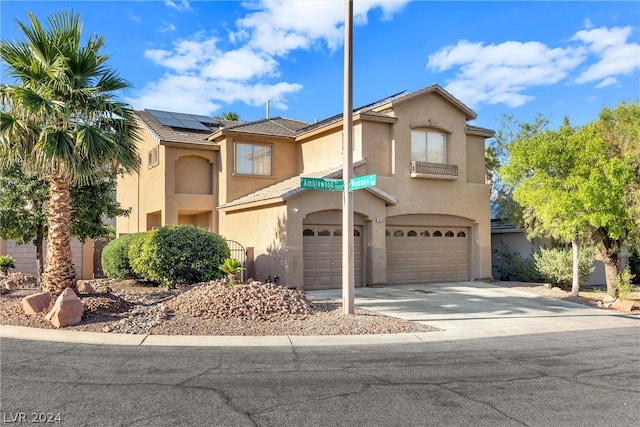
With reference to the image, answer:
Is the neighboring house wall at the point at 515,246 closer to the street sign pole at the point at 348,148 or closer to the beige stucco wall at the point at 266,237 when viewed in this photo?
the beige stucco wall at the point at 266,237

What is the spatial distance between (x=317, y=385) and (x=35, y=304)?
24.0ft

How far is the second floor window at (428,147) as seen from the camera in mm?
20188

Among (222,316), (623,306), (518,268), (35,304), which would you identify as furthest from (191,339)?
(518,268)

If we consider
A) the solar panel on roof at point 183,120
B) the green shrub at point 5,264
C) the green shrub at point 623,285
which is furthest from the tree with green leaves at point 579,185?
the green shrub at point 5,264

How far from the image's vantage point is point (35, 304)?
10.6 metres

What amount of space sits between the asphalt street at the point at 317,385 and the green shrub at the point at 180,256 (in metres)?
6.42

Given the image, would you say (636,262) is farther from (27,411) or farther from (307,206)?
(27,411)

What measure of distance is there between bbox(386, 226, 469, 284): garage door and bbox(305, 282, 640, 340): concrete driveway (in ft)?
4.23

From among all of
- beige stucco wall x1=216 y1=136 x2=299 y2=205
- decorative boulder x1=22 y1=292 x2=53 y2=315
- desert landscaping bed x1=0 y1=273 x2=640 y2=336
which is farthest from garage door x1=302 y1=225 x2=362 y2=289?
decorative boulder x1=22 y1=292 x2=53 y2=315

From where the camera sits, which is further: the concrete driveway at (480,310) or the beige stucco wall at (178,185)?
the beige stucco wall at (178,185)

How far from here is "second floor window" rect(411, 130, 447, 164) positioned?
66.2 feet

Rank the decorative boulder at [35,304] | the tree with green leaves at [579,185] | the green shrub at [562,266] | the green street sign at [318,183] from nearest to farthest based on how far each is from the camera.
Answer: the decorative boulder at [35,304] → the green street sign at [318,183] → the tree with green leaves at [579,185] → the green shrub at [562,266]

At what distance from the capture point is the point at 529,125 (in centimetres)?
2673

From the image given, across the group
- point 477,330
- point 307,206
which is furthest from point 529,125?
point 477,330
